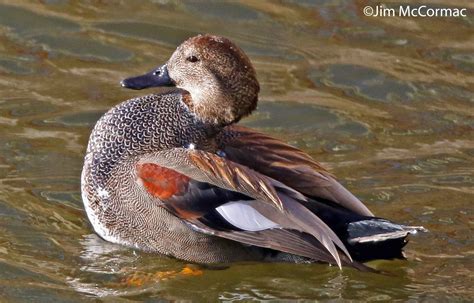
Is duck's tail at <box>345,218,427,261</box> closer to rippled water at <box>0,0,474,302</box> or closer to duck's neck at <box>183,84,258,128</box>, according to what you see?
rippled water at <box>0,0,474,302</box>

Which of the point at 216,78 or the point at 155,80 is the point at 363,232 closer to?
the point at 216,78

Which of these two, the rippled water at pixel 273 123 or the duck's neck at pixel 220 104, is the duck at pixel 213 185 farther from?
the rippled water at pixel 273 123

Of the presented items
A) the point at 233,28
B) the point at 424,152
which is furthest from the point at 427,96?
the point at 233,28

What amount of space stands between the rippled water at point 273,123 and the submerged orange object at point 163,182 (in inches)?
18.3

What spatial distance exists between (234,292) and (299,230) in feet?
1.70

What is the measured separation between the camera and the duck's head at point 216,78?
23.8 feet

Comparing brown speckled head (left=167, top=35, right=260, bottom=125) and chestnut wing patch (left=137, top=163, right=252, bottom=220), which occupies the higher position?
brown speckled head (left=167, top=35, right=260, bottom=125)

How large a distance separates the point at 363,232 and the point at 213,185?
0.88 metres

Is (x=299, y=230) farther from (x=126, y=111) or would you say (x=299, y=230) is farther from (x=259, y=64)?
(x=259, y=64)

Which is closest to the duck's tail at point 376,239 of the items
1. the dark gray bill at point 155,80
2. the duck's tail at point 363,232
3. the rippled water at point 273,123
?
the duck's tail at point 363,232

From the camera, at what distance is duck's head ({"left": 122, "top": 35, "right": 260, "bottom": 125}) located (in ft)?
23.8

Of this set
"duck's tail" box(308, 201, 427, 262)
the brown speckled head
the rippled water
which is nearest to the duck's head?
the brown speckled head

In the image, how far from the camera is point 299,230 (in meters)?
6.81

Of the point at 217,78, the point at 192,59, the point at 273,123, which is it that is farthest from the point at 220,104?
the point at 273,123
